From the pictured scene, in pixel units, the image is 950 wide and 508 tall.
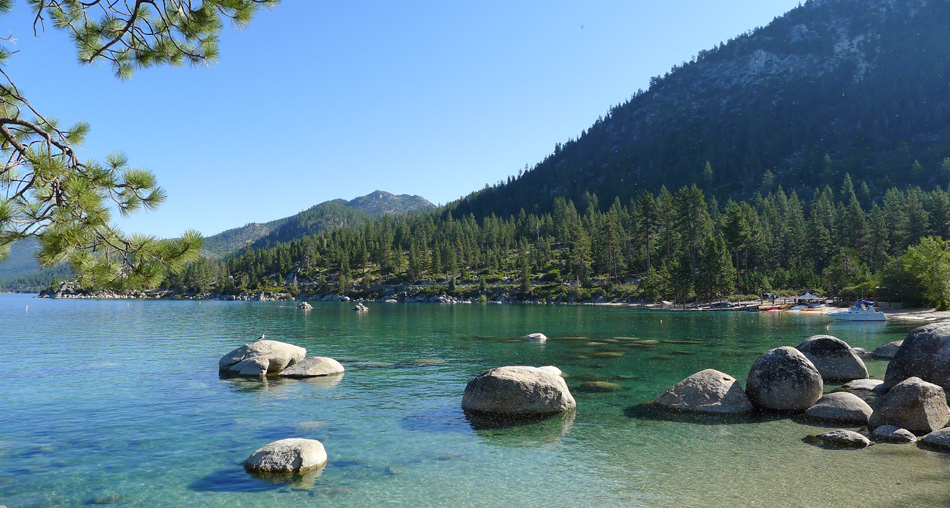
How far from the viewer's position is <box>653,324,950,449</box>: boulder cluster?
14953 millimetres

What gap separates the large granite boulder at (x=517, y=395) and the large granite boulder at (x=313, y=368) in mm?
11168

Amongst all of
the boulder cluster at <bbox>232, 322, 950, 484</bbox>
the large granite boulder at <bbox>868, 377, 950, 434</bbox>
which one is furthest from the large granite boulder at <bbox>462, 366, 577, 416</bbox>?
the large granite boulder at <bbox>868, 377, 950, 434</bbox>

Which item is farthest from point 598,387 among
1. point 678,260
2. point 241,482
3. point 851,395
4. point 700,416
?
point 678,260

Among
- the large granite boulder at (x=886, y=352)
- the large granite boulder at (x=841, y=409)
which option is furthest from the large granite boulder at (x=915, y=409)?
the large granite boulder at (x=886, y=352)

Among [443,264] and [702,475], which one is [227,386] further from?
[443,264]

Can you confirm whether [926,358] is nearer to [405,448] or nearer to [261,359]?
[405,448]

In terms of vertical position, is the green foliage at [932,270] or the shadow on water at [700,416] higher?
the green foliage at [932,270]

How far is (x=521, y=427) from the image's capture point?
16.9 m

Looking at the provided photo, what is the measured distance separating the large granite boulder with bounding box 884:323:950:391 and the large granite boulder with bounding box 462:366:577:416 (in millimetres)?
12944

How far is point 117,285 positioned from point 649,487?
37.3 ft

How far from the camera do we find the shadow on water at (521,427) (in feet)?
50.7

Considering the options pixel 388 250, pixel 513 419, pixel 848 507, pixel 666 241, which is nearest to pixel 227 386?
pixel 513 419

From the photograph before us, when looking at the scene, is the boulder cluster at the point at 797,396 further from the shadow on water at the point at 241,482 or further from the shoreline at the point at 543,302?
the shoreline at the point at 543,302

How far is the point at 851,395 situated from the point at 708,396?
184 inches
